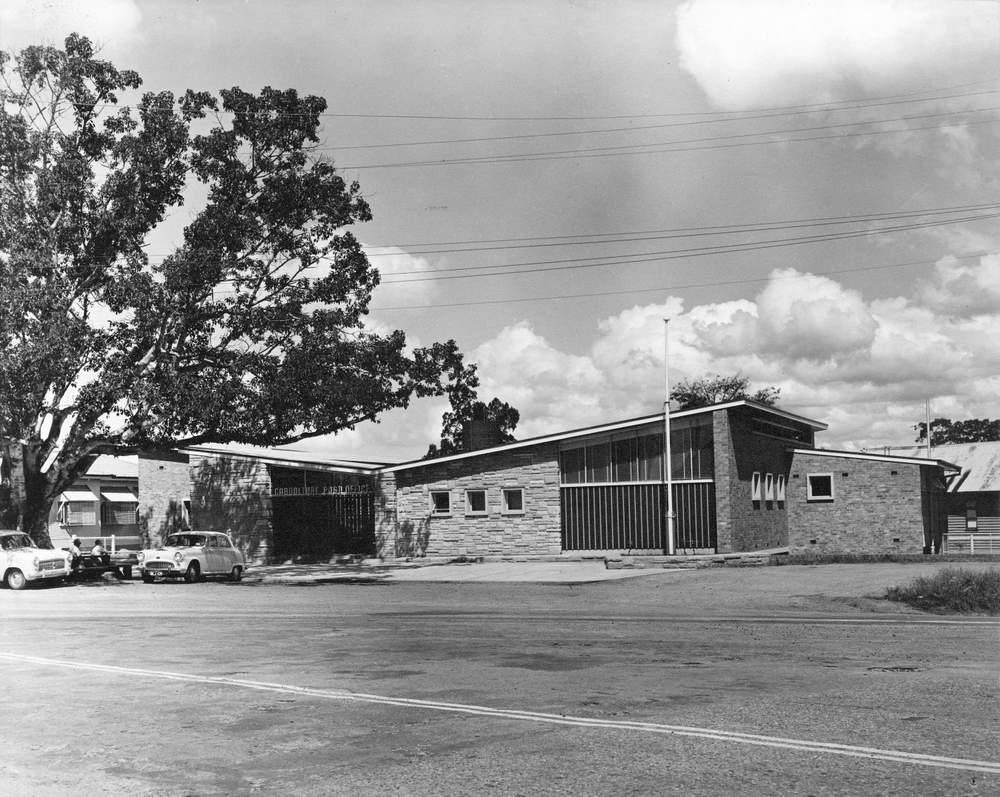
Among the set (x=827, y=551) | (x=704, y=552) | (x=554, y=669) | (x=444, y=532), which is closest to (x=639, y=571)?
(x=704, y=552)

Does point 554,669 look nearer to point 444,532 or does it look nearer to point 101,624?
point 101,624

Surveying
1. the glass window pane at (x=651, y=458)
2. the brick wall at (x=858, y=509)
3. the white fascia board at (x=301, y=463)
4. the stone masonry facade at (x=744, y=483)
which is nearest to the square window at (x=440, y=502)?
the white fascia board at (x=301, y=463)

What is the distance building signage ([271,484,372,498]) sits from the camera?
1490 inches

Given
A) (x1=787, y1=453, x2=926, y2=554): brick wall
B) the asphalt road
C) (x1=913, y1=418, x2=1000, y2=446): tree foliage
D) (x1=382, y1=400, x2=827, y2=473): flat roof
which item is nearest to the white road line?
the asphalt road

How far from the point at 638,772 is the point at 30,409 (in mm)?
25121

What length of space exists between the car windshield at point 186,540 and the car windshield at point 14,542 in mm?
3776

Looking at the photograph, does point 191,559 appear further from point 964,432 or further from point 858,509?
point 964,432

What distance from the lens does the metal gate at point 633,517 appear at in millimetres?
34125

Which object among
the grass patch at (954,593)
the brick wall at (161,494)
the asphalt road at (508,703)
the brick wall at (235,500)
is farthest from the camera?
the brick wall at (161,494)

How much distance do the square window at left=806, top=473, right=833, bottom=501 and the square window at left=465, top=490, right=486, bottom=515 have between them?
12.6 metres

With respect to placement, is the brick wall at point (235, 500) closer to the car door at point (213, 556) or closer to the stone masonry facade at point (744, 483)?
the car door at point (213, 556)

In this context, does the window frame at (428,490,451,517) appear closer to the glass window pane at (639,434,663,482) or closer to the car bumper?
the glass window pane at (639,434,663,482)

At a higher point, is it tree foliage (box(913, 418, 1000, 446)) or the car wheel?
tree foliage (box(913, 418, 1000, 446))

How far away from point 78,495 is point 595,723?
54.0 meters
